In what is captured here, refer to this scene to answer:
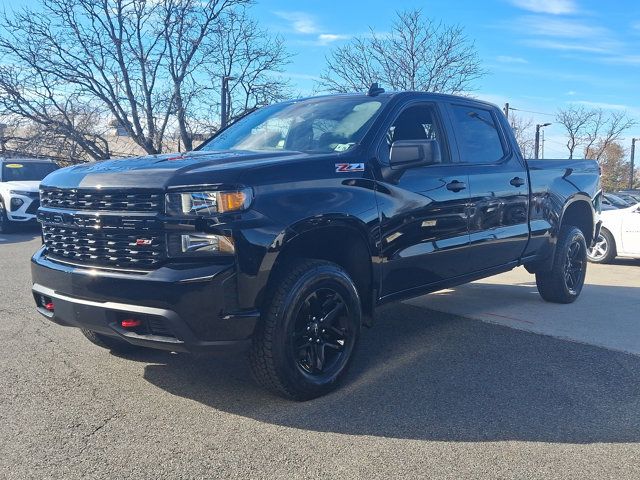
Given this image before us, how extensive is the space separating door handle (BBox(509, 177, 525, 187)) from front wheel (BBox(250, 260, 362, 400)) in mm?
2355

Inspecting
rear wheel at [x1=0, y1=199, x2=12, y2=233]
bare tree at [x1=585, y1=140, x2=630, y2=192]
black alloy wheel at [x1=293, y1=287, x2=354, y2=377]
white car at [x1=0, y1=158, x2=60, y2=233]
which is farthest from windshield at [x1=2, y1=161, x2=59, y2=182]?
bare tree at [x1=585, y1=140, x2=630, y2=192]

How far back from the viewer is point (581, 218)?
273 inches

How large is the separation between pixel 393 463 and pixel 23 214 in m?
13.7

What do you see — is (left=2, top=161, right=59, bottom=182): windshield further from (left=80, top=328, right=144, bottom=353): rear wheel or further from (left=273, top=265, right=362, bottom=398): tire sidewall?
(left=273, top=265, right=362, bottom=398): tire sidewall

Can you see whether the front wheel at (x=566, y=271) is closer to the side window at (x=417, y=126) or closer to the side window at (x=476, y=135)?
the side window at (x=476, y=135)

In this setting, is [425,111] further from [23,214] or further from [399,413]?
[23,214]

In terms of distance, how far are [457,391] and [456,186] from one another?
5.47 ft

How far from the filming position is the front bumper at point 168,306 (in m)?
3.13

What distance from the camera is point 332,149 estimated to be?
4.14 m

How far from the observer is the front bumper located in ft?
10.3

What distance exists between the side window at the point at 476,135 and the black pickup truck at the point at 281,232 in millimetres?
27

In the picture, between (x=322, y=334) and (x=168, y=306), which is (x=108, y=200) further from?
(x=322, y=334)

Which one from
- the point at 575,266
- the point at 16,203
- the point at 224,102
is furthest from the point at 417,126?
the point at 224,102

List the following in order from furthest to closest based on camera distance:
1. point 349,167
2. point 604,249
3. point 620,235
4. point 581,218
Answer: point 604,249 < point 620,235 < point 581,218 < point 349,167
